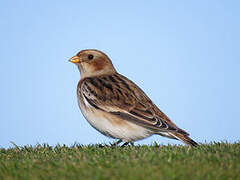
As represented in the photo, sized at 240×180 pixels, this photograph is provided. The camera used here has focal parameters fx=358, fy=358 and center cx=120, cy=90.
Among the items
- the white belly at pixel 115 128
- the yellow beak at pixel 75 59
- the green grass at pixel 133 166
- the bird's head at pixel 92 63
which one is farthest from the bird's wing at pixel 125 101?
the yellow beak at pixel 75 59

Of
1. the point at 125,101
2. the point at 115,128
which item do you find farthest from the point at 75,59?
the point at 115,128

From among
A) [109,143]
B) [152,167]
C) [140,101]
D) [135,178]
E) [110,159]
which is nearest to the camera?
[135,178]

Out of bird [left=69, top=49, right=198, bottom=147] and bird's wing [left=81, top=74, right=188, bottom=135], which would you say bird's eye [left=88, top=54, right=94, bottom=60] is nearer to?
bird [left=69, top=49, right=198, bottom=147]

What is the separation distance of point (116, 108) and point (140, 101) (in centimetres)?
67

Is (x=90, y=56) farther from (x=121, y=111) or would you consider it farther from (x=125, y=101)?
(x=121, y=111)

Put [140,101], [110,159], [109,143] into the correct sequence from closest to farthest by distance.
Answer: [110,159] → [140,101] → [109,143]

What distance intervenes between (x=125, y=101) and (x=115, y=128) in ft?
2.31

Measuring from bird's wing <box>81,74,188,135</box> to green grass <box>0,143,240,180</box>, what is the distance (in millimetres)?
753

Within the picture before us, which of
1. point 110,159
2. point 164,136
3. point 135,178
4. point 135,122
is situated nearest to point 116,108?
point 135,122

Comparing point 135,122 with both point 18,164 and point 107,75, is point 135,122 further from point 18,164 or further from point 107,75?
point 18,164

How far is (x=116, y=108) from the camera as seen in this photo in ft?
27.5

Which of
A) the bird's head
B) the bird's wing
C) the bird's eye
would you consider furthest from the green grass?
the bird's eye

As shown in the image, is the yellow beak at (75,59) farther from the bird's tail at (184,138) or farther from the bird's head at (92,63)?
the bird's tail at (184,138)

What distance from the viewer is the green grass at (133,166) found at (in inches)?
219
